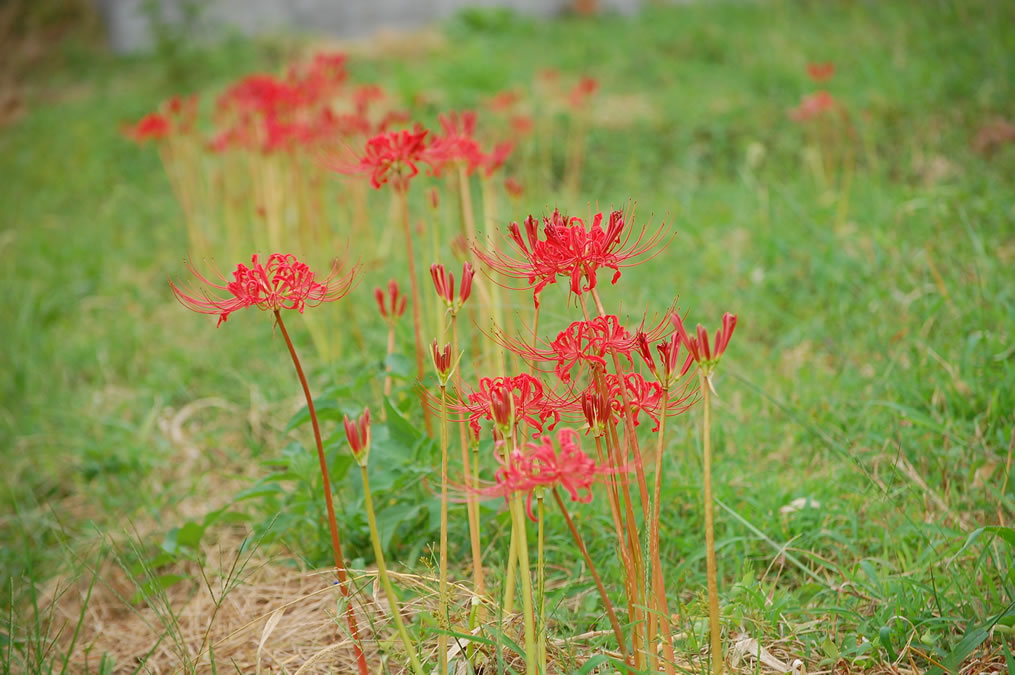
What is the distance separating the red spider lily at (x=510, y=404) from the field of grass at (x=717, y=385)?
1.46 feet

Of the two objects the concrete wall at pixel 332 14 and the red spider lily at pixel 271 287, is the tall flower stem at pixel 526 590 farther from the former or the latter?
the concrete wall at pixel 332 14

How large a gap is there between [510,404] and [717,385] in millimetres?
1598

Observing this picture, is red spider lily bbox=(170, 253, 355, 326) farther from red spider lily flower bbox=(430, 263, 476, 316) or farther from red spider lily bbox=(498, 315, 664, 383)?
red spider lily bbox=(498, 315, 664, 383)

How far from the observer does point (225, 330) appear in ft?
11.2

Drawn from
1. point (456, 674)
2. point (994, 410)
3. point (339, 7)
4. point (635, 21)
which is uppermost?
point (339, 7)

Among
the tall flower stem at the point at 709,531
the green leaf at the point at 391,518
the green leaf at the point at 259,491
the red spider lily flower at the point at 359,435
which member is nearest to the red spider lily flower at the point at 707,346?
the tall flower stem at the point at 709,531

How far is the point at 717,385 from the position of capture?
2.50m

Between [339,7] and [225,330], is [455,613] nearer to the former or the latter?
[225,330]

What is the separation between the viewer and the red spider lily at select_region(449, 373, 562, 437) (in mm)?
1050

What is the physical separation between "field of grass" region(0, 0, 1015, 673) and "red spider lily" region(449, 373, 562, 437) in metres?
0.45

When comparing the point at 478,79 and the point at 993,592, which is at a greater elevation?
the point at 478,79

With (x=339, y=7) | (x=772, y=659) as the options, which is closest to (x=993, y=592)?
(x=772, y=659)

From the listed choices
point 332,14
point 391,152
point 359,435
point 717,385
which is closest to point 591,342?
point 359,435

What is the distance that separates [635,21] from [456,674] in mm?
7235
